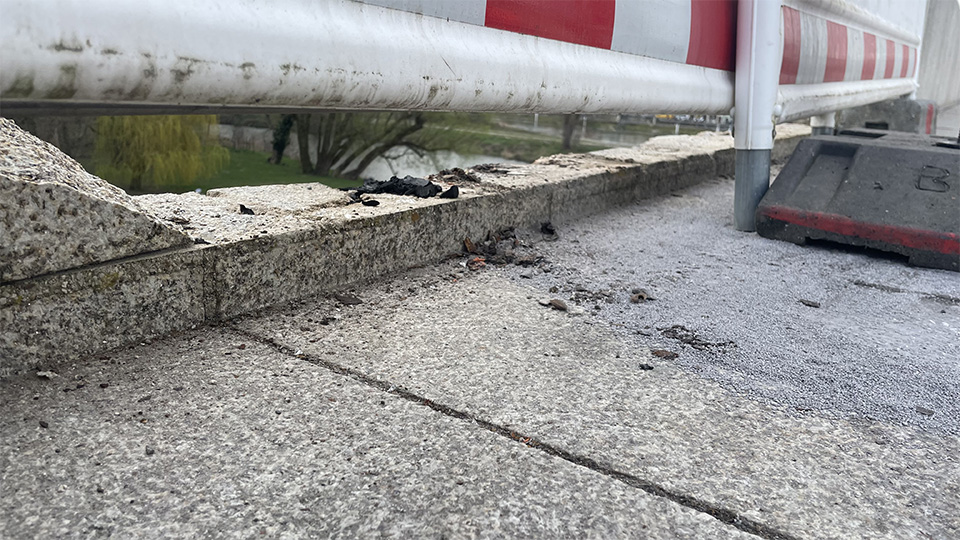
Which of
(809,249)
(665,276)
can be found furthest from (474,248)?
(809,249)

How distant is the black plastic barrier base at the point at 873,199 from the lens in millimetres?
2850

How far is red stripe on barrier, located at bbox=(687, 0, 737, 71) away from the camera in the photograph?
296 centimetres

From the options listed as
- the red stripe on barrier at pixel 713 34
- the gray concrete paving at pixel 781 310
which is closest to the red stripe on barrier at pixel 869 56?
the red stripe on barrier at pixel 713 34

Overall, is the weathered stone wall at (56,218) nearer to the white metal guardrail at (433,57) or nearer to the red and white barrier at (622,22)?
the white metal guardrail at (433,57)

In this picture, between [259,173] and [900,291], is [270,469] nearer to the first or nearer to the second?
[900,291]

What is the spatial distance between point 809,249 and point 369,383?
89.5 inches

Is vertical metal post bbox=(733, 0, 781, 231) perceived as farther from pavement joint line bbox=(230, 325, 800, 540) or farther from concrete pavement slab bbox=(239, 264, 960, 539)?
pavement joint line bbox=(230, 325, 800, 540)

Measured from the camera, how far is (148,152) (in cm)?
1609

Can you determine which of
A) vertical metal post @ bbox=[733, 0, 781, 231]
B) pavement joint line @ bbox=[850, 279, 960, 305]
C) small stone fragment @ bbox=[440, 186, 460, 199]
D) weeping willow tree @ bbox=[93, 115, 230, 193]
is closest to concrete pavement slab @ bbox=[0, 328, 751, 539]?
Result: small stone fragment @ bbox=[440, 186, 460, 199]

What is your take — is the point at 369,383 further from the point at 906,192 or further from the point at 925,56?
the point at 925,56

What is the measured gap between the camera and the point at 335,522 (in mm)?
1075

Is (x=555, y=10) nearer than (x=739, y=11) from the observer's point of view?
Yes

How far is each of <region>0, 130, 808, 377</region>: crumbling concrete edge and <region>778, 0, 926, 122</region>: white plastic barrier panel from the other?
145 cm

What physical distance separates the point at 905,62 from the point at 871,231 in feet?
13.7
